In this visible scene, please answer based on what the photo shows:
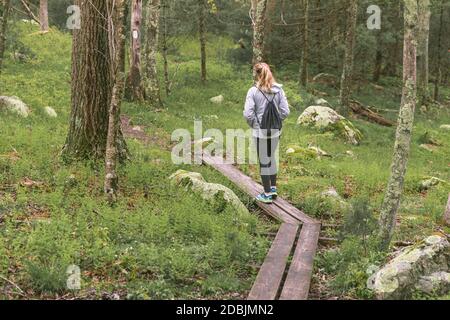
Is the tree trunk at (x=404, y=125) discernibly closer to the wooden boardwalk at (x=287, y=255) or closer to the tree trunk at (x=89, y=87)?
the wooden boardwalk at (x=287, y=255)

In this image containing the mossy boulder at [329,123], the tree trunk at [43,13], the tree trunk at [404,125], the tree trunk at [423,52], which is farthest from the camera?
the tree trunk at [423,52]

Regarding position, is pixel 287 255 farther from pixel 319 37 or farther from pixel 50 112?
pixel 319 37

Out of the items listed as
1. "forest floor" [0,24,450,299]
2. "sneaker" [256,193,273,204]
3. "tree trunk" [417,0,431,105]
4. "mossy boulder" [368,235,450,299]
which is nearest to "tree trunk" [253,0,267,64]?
"forest floor" [0,24,450,299]

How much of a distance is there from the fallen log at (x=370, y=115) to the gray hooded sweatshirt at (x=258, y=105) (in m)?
15.7

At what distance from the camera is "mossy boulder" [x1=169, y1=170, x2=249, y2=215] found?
8.84 m

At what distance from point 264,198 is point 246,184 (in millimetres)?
1051

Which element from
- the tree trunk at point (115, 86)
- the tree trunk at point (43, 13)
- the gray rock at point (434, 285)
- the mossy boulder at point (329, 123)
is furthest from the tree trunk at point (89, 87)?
the tree trunk at point (43, 13)

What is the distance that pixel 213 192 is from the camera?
359 inches

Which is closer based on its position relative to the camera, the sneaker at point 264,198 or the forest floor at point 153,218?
the forest floor at point 153,218

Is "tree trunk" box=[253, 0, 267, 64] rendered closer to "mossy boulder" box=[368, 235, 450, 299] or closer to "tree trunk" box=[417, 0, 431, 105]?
"mossy boulder" box=[368, 235, 450, 299]

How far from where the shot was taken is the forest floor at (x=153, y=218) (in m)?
6.18

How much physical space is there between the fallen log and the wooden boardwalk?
15041mm

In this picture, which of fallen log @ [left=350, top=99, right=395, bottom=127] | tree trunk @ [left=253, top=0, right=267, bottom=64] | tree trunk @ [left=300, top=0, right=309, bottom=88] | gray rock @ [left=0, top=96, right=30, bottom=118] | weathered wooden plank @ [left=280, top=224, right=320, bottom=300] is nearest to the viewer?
weathered wooden plank @ [left=280, top=224, right=320, bottom=300]

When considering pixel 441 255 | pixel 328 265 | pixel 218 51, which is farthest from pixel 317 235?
pixel 218 51
